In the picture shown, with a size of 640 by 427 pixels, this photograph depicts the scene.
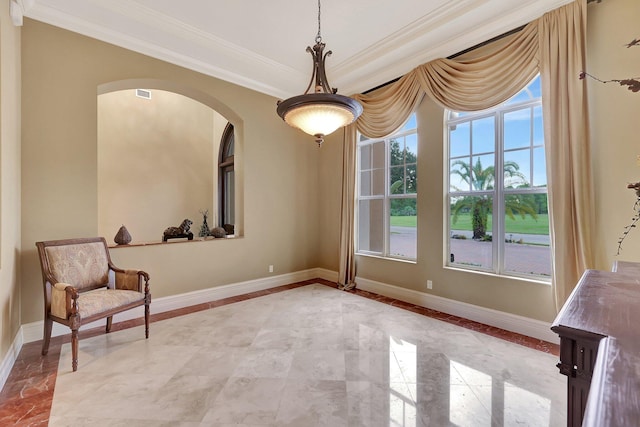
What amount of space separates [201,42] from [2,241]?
2.99m

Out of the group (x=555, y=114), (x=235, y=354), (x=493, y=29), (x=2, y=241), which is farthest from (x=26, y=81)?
(x=555, y=114)

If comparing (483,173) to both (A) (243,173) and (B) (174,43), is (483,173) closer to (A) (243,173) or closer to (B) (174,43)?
(A) (243,173)

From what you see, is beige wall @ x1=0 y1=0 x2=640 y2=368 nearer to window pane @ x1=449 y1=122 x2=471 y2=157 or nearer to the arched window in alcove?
window pane @ x1=449 y1=122 x2=471 y2=157

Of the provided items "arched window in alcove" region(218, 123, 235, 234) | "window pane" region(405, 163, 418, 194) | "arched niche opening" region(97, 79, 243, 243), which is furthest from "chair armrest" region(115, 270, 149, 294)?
"window pane" region(405, 163, 418, 194)

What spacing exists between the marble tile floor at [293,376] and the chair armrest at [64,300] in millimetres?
457

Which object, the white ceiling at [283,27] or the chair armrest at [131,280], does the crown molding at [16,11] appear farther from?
the chair armrest at [131,280]

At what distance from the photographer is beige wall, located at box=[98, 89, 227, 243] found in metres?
5.52

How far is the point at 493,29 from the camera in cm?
326

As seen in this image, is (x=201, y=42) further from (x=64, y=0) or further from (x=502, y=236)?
(x=502, y=236)

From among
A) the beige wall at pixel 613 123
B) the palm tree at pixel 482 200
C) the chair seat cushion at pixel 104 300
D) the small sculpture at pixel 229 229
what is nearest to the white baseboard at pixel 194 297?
the chair seat cushion at pixel 104 300

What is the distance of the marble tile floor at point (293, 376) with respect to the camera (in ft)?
6.27

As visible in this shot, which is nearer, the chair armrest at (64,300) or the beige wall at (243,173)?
the chair armrest at (64,300)

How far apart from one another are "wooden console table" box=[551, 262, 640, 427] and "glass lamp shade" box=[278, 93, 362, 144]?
6.37 ft

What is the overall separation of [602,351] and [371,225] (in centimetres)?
425
